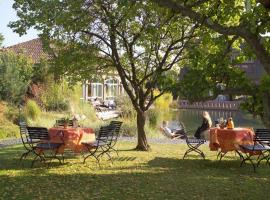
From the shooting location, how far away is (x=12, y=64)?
28.0 meters

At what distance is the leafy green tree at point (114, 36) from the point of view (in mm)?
12422

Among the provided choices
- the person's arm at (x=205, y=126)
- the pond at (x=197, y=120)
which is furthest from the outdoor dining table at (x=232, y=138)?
the pond at (x=197, y=120)

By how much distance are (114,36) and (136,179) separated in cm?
603

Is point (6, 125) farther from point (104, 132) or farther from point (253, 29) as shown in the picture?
point (253, 29)

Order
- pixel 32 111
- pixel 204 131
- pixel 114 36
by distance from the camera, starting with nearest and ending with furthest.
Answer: pixel 114 36 < pixel 204 131 < pixel 32 111

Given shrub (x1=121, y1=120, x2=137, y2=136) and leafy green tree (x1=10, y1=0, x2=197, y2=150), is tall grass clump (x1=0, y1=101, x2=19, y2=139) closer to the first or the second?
shrub (x1=121, y1=120, x2=137, y2=136)

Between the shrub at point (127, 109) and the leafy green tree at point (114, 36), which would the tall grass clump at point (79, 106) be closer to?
the shrub at point (127, 109)

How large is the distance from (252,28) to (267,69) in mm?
517

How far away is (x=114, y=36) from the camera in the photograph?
1398 centimetres

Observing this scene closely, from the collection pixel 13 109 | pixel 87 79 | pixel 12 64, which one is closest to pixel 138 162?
pixel 87 79

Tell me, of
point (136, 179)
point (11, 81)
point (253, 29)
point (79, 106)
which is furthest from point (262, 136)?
point (11, 81)

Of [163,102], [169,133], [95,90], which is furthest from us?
[95,90]

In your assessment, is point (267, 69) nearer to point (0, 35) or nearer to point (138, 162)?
point (138, 162)

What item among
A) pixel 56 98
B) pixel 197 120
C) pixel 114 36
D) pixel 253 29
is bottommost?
pixel 197 120
